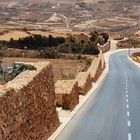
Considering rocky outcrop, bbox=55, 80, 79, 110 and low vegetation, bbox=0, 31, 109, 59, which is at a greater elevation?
rocky outcrop, bbox=55, 80, 79, 110

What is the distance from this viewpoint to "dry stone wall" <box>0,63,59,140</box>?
15.1m

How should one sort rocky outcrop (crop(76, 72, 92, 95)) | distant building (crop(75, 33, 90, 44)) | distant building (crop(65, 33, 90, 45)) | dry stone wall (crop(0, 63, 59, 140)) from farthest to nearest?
distant building (crop(75, 33, 90, 44))
distant building (crop(65, 33, 90, 45))
rocky outcrop (crop(76, 72, 92, 95))
dry stone wall (crop(0, 63, 59, 140))

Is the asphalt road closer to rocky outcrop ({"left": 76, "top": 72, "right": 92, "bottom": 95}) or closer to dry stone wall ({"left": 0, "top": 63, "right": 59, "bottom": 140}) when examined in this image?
rocky outcrop ({"left": 76, "top": 72, "right": 92, "bottom": 95})

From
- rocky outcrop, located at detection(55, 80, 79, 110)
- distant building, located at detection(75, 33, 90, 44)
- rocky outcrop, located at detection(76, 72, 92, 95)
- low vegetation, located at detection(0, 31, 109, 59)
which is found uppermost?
rocky outcrop, located at detection(55, 80, 79, 110)

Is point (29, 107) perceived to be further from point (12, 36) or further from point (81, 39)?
point (81, 39)

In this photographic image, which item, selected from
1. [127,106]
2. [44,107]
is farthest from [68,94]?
[44,107]

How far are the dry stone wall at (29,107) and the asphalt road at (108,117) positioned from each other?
1.36m

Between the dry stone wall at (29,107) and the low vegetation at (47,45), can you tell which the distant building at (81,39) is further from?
the dry stone wall at (29,107)

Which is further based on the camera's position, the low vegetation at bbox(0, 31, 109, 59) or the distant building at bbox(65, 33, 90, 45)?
the distant building at bbox(65, 33, 90, 45)

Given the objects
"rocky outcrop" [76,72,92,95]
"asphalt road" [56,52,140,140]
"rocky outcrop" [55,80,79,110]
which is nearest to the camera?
"asphalt road" [56,52,140,140]

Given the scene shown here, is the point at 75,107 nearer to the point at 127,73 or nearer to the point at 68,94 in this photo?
the point at 68,94

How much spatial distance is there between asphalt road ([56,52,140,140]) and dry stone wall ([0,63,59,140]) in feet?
4.48

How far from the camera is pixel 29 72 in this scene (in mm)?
20266

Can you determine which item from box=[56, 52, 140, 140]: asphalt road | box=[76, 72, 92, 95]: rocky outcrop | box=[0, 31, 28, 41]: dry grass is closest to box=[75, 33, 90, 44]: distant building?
box=[0, 31, 28, 41]: dry grass
